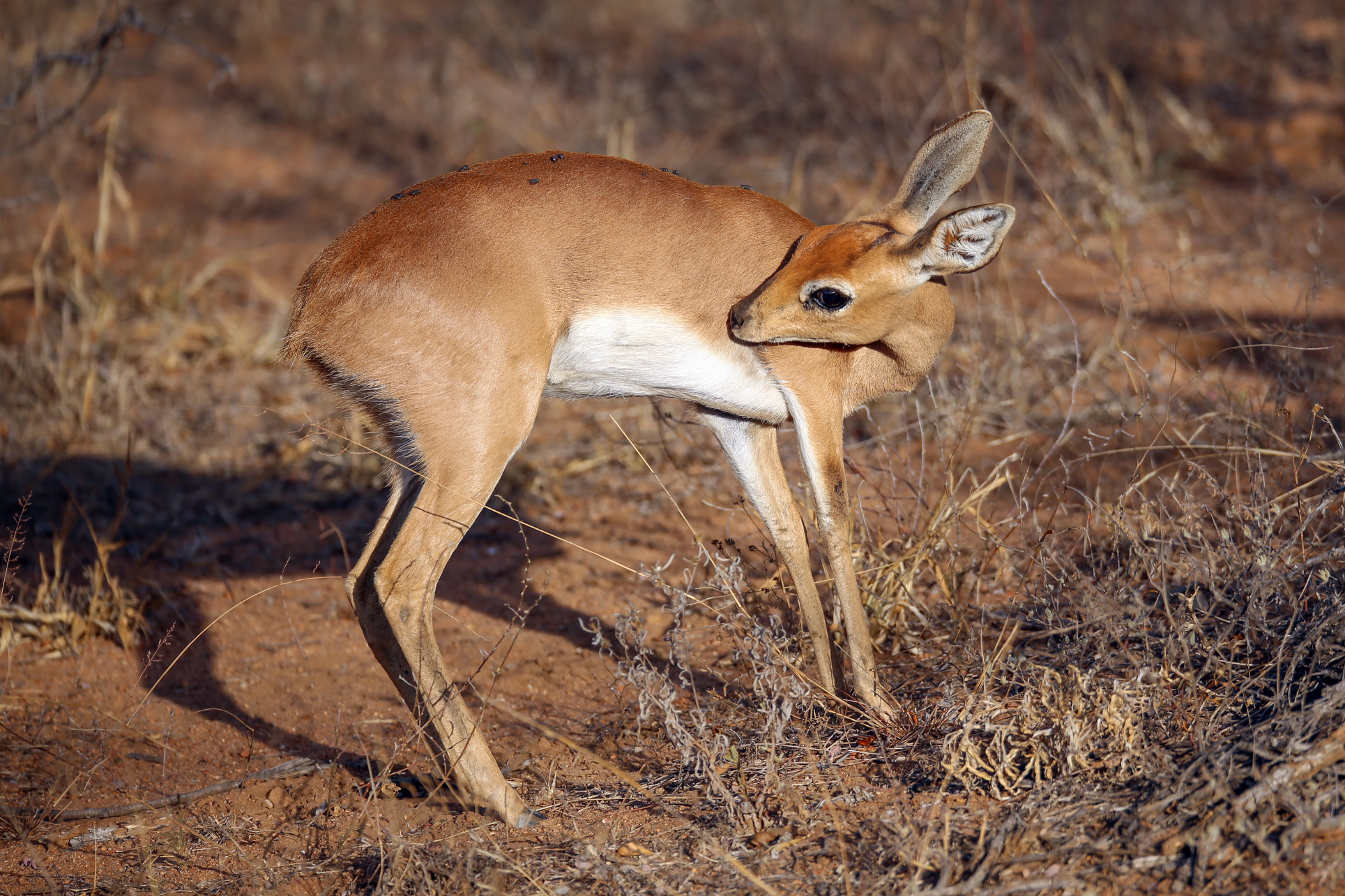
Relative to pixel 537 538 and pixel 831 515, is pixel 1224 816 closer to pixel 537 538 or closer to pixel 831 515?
pixel 831 515

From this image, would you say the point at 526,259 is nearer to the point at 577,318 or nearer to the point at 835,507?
the point at 577,318

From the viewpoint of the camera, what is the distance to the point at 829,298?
3.38 m

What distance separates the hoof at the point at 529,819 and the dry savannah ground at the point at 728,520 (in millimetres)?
58

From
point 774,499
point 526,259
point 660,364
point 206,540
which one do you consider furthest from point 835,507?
point 206,540

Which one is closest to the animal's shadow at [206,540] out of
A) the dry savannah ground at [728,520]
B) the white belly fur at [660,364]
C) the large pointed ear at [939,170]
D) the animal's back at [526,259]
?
the dry savannah ground at [728,520]

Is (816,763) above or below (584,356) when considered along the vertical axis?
below

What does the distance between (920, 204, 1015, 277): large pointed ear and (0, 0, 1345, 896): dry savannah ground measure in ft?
2.27

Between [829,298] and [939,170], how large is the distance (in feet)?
1.67

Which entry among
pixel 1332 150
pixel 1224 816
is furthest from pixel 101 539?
pixel 1332 150

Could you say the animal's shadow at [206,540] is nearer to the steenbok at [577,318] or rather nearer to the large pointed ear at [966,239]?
the steenbok at [577,318]

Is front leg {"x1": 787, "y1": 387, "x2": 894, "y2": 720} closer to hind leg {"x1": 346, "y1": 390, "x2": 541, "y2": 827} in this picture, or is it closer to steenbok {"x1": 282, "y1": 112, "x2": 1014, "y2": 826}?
steenbok {"x1": 282, "y1": 112, "x2": 1014, "y2": 826}

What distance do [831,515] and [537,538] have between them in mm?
2214

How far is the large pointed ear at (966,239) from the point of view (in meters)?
3.12

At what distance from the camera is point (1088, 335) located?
612cm
